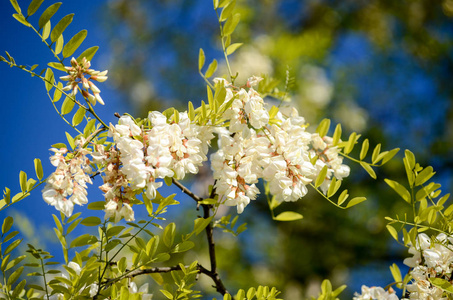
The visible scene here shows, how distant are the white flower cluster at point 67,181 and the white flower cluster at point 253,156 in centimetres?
13

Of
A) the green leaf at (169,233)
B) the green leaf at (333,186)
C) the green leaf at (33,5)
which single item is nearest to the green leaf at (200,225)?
the green leaf at (169,233)

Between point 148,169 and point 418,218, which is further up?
point 148,169

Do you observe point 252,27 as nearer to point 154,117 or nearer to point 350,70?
point 350,70

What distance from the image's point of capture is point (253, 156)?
1.40ft

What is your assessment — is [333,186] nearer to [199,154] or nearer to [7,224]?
[199,154]

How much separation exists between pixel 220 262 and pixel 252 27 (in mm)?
1327

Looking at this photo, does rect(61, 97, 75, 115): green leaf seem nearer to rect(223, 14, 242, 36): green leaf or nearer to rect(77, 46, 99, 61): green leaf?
rect(77, 46, 99, 61): green leaf

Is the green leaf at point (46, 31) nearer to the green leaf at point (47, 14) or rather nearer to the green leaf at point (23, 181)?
the green leaf at point (47, 14)

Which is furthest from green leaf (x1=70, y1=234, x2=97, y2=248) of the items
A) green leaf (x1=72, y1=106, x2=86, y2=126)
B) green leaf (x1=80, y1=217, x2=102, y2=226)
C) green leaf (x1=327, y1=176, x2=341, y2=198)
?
green leaf (x1=327, y1=176, x2=341, y2=198)

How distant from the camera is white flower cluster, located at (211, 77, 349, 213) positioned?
41cm

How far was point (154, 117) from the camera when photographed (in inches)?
15.4

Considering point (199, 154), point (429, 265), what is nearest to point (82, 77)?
point (199, 154)

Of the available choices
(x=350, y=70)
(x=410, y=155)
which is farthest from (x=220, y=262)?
(x=410, y=155)

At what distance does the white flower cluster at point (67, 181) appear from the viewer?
14.3 inches
